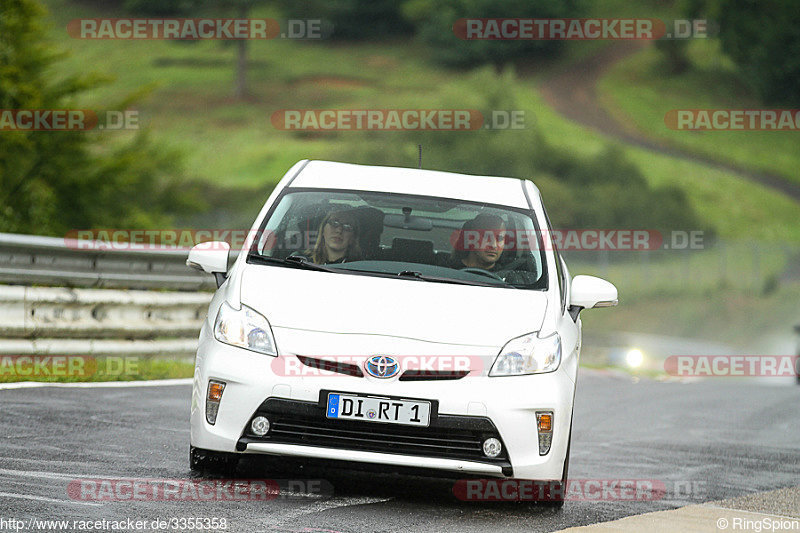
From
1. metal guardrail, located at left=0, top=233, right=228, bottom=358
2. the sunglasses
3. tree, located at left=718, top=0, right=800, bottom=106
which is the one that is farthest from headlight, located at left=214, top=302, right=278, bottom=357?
tree, located at left=718, top=0, right=800, bottom=106

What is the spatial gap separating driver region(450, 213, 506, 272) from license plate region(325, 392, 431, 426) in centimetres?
131

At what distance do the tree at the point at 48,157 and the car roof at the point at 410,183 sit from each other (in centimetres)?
1783

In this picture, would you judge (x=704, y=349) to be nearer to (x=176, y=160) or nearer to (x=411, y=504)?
(x=176, y=160)

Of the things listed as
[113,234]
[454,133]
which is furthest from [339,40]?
[113,234]

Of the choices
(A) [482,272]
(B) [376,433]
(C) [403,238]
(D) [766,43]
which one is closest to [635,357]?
(C) [403,238]

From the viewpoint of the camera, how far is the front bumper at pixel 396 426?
656 centimetres

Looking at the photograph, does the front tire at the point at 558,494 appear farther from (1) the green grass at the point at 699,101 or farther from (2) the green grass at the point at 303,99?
(1) the green grass at the point at 699,101

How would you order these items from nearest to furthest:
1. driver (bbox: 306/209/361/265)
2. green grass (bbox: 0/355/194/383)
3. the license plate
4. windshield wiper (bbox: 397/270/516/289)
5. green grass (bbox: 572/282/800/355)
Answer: the license plate
windshield wiper (bbox: 397/270/516/289)
driver (bbox: 306/209/361/265)
green grass (bbox: 0/355/194/383)
green grass (bbox: 572/282/800/355)

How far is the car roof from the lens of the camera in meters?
8.11

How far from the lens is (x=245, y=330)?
6.79 meters

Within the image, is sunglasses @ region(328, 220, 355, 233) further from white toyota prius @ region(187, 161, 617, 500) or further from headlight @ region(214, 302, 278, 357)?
headlight @ region(214, 302, 278, 357)

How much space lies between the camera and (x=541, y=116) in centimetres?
9781

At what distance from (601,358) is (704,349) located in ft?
15.1

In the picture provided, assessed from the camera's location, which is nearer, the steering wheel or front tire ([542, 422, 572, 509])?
front tire ([542, 422, 572, 509])
